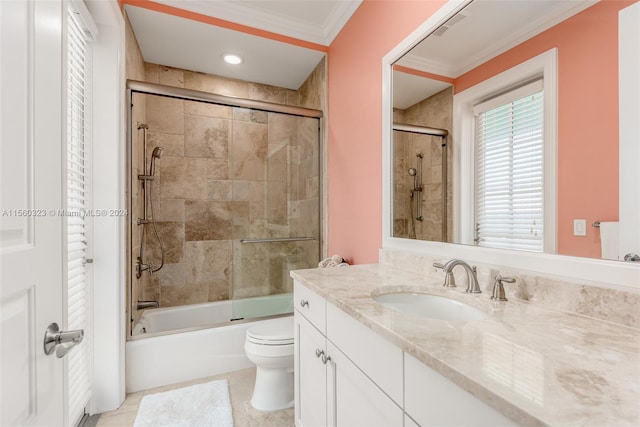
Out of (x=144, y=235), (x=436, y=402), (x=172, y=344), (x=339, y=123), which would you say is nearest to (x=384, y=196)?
(x=339, y=123)

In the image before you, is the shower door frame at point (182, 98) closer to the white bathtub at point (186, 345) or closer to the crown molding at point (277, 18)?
the white bathtub at point (186, 345)

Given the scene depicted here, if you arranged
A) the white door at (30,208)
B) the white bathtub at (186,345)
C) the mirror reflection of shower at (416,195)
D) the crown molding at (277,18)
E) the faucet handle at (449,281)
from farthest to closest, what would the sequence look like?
the crown molding at (277,18) < the white bathtub at (186,345) < the mirror reflection of shower at (416,195) < the faucet handle at (449,281) < the white door at (30,208)

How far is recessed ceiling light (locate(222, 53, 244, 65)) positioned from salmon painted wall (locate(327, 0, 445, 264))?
2.69 ft

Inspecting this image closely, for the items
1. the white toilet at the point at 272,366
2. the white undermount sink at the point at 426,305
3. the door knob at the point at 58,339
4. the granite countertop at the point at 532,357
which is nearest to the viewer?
the granite countertop at the point at 532,357

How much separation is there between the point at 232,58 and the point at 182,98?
0.74 meters

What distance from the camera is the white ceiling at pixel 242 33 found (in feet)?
6.97

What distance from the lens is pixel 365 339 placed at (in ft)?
2.84

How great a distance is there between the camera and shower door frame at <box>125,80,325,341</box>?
75.9 inches

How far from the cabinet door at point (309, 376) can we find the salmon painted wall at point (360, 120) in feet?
2.37

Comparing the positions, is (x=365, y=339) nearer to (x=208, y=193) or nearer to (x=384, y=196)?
(x=384, y=196)

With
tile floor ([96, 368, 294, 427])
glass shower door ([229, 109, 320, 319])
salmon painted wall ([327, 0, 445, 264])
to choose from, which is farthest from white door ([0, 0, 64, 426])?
glass shower door ([229, 109, 320, 319])

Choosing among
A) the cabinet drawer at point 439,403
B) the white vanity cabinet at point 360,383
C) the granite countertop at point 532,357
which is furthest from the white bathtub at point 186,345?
the cabinet drawer at point 439,403

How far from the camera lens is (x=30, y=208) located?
25.5 inches

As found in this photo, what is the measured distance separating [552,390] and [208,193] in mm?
2757
